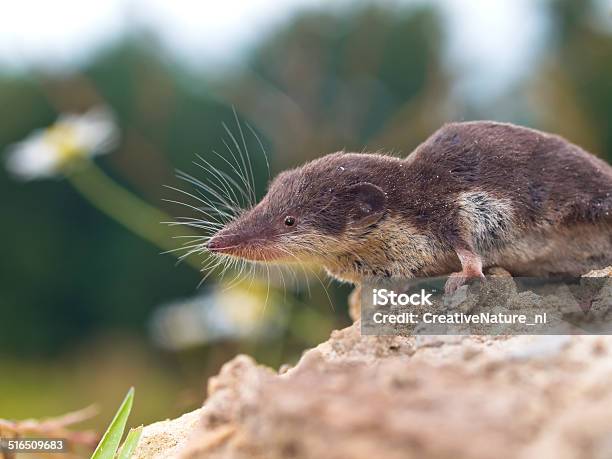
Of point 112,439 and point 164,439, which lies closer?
point 112,439

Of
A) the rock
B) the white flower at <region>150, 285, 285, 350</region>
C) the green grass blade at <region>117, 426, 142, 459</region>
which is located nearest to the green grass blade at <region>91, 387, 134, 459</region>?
the green grass blade at <region>117, 426, 142, 459</region>

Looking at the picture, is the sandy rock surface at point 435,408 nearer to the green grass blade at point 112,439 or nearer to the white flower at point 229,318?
the green grass blade at point 112,439

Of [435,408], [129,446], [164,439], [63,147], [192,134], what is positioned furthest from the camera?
[192,134]

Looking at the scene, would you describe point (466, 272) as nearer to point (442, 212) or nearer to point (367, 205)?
point (442, 212)

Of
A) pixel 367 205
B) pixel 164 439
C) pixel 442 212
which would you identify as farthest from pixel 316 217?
pixel 164 439

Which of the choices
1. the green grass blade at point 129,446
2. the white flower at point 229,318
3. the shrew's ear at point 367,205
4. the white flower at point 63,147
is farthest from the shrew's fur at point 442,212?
the white flower at point 63,147

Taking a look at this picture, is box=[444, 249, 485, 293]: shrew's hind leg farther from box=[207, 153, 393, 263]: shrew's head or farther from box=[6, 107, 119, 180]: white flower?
box=[6, 107, 119, 180]: white flower

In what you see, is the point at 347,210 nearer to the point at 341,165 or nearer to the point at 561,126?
the point at 341,165

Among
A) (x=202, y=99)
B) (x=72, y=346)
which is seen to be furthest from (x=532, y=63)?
(x=72, y=346)
